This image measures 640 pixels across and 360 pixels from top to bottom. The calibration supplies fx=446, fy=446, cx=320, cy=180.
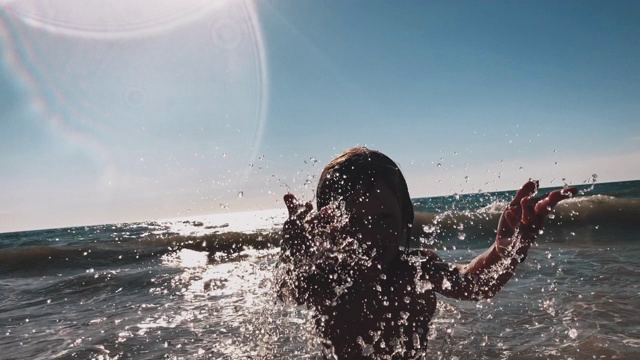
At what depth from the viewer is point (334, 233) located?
2121mm

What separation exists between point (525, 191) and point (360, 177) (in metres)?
0.72

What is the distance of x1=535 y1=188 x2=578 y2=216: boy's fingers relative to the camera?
5.92ft

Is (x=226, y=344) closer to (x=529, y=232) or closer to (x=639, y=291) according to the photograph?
(x=529, y=232)

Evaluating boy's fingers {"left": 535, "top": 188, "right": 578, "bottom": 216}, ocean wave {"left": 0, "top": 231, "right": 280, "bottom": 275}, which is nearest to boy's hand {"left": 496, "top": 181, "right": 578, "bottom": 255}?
boy's fingers {"left": 535, "top": 188, "right": 578, "bottom": 216}

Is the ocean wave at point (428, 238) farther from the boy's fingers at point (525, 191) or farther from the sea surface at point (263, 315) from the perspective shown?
the boy's fingers at point (525, 191)

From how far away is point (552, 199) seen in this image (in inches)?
71.8

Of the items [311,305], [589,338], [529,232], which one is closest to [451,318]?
[589,338]

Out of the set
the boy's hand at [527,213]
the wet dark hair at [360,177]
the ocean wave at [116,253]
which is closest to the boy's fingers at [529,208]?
the boy's hand at [527,213]

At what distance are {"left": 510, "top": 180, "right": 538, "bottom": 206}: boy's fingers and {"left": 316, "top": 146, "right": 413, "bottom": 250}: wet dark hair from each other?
489 millimetres

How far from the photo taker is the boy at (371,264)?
2047mm

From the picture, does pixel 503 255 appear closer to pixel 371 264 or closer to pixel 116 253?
pixel 371 264

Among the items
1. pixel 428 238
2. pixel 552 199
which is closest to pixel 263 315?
pixel 552 199

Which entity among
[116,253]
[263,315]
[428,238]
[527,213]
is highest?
[527,213]

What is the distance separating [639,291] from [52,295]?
725cm
